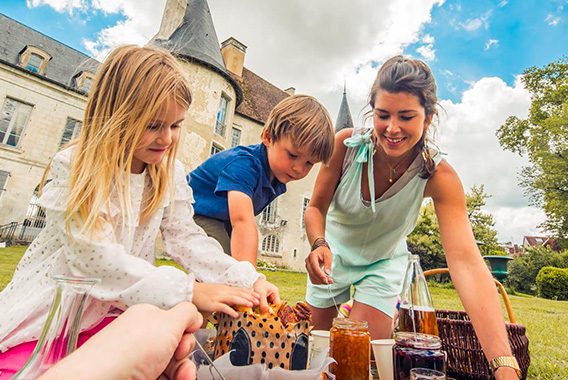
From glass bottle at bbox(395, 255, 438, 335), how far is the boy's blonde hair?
910 mm

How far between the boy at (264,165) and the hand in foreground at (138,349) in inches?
42.7

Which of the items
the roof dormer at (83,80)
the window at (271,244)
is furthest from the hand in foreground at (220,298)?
the window at (271,244)

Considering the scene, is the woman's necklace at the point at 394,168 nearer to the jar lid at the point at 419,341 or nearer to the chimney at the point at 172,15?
the jar lid at the point at 419,341

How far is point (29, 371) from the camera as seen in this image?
0.57 m

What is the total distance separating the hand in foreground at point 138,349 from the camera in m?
0.52

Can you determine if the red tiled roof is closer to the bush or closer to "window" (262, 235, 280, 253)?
"window" (262, 235, 280, 253)

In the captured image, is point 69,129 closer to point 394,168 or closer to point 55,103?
point 55,103

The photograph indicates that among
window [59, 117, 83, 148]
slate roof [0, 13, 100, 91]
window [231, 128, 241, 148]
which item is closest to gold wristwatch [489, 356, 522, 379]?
slate roof [0, 13, 100, 91]

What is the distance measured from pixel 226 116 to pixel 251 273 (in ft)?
57.9

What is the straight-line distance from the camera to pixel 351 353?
1.21 meters

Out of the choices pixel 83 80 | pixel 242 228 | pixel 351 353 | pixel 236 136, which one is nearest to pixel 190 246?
pixel 242 228

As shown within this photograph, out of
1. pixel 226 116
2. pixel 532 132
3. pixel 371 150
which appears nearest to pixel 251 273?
pixel 371 150

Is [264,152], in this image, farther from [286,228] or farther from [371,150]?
[286,228]

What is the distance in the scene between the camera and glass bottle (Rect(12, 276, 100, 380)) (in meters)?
0.60
